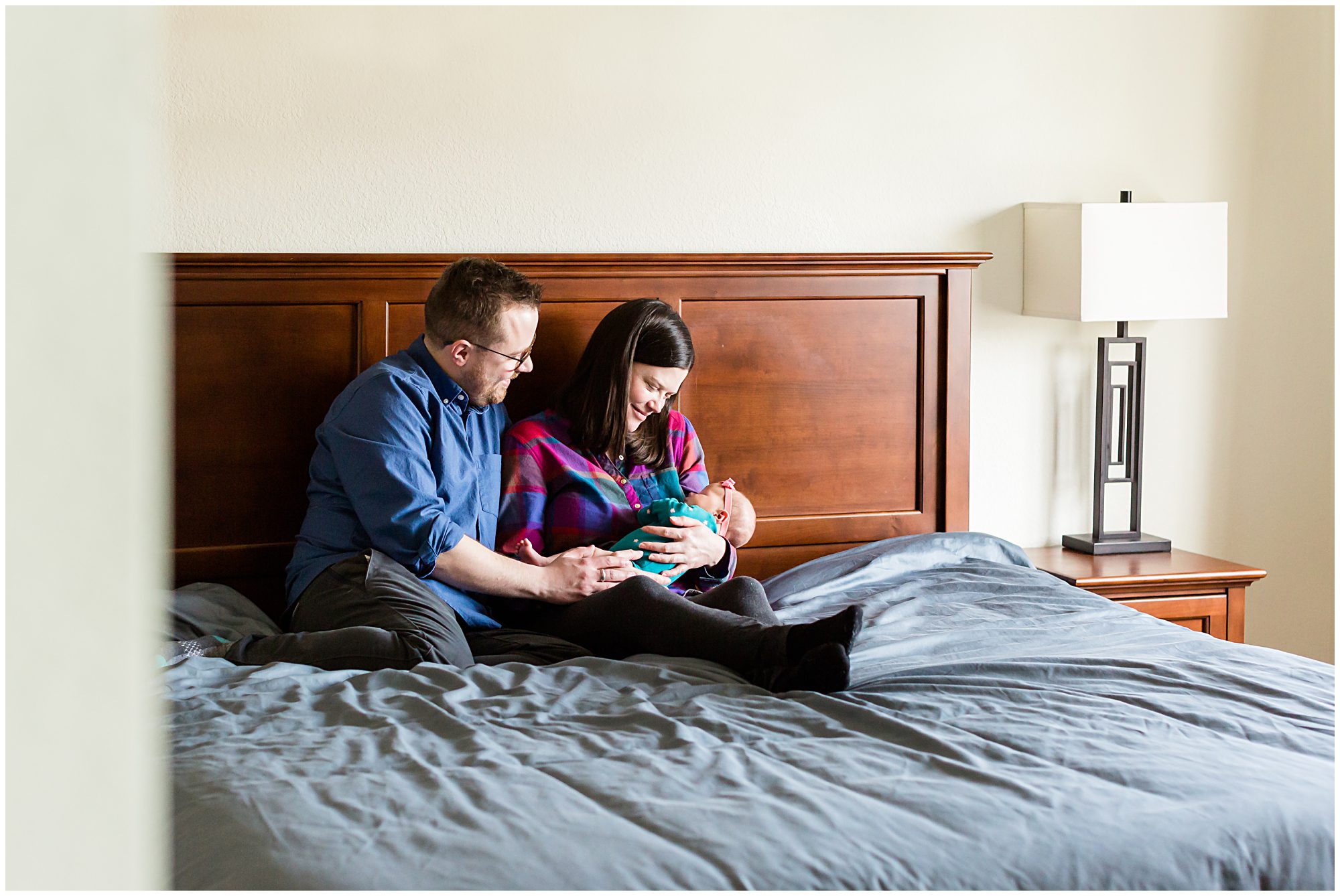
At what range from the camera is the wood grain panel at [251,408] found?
217cm

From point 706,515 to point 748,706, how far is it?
2.54 feet

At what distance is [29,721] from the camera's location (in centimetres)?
21

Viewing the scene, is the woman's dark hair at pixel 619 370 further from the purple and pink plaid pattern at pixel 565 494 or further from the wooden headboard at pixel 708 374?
the wooden headboard at pixel 708 374

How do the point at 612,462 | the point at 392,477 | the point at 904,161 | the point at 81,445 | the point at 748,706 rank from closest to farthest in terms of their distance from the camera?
the point at 81,445 < the point at 748,706 < the point at 392,477 < the point at 612,462 < the point at 904,161

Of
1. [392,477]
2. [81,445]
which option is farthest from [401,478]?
[81,445]

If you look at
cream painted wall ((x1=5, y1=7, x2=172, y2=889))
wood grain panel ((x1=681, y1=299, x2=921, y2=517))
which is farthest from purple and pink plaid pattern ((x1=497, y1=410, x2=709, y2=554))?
cream painted wall ((x1=5, y1=7, x2=172, y2=889))

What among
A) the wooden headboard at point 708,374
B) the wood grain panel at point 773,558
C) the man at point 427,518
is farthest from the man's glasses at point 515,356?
the wood grain panel at point 773,558

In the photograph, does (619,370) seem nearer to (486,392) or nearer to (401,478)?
(486,392)

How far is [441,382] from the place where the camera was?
1982mm

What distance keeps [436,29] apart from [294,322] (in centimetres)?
71

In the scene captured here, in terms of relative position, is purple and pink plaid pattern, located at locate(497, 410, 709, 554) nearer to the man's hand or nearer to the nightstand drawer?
the man's hand

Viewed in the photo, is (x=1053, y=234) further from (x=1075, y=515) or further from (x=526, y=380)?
(x=526, y=380)

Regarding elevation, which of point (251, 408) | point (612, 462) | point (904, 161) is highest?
point (904, 161)

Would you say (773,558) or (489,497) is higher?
(489,497)
